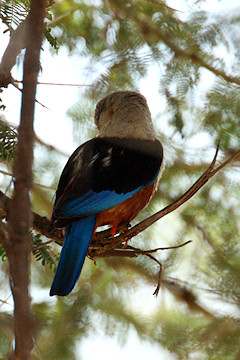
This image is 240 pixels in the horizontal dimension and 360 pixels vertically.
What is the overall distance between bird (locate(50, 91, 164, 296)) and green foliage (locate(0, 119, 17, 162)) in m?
0.36

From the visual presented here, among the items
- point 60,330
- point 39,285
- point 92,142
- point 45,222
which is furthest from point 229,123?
point 39,285

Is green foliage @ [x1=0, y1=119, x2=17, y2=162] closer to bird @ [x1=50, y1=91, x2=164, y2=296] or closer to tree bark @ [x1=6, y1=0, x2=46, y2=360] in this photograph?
bird @ [x1=50, y1=91, x2=164, y2=296]

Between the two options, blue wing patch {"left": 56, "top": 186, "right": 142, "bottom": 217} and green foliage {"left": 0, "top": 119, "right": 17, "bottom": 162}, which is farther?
blue wing patch {"left": 56, "top": 186, "right": 142, "bottom": 217}

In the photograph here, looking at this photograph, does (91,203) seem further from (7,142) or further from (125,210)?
(7,142)

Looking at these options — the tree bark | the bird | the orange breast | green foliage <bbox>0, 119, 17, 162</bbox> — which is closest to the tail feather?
the bird

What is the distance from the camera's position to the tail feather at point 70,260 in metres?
2.06

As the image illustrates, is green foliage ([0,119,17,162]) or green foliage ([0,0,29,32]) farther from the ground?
green foliage ([0,0,29,32])

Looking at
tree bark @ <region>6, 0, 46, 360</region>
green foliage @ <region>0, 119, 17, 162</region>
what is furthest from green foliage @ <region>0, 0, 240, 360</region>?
tree bark @ <region>6, 0, 46, 360</region>

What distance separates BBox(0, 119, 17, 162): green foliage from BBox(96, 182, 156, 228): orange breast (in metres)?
0.56

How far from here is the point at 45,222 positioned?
2248 mm

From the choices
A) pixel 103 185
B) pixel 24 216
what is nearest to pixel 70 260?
pixel 103 185

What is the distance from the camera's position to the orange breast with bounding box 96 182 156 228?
2.34m

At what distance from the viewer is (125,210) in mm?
2400

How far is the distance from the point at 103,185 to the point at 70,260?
0.43 m
